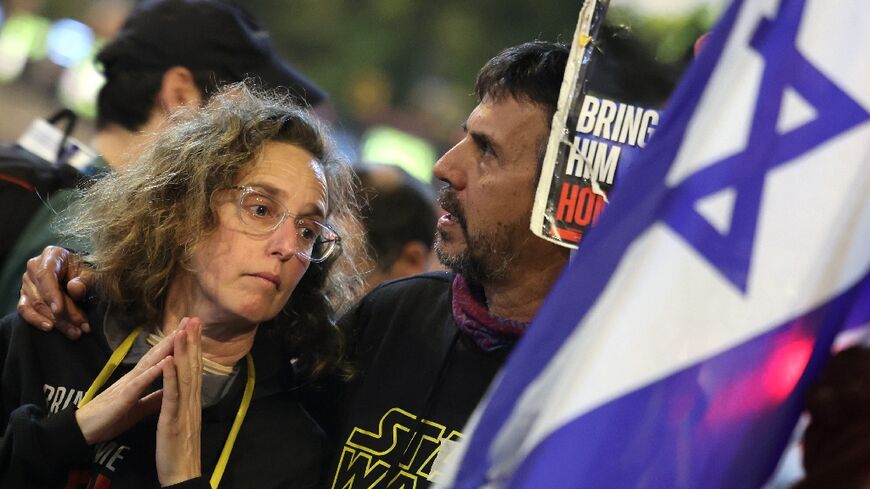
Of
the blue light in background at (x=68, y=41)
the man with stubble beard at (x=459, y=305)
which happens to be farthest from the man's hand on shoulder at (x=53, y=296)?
the blue light in background at (x=68, y=41)

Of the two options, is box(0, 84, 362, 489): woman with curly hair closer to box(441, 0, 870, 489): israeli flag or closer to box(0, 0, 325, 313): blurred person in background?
box(0, 0, 325, 313): blurred person in background

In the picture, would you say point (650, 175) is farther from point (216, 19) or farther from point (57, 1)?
point (57, 1)

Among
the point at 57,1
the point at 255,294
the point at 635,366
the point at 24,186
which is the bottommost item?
the point at 635,366

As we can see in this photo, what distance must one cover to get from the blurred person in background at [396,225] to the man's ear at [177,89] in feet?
2.87

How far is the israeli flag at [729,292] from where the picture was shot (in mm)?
1563

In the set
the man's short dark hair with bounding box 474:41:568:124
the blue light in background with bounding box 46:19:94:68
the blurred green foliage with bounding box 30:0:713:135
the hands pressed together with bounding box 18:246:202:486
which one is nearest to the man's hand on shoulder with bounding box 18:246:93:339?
the hands pressed together with bounding box 18:246:202:486

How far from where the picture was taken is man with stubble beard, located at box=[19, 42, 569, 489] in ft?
8.84

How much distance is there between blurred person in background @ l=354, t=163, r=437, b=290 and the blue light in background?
1053 centimetres

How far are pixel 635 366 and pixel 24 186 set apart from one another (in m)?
2.29

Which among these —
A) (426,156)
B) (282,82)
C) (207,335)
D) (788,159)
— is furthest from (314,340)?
(426,156)

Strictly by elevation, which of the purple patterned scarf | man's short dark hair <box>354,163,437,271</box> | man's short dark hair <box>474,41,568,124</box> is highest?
man's short dark hair <box>354,163,437,271</box>

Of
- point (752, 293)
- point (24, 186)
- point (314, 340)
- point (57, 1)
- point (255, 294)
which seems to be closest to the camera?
point (752, 293)

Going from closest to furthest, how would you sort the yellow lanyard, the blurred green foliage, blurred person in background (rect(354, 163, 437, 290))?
the yellow lanyard, blurred person in background (rect(354, 163, 437, 290)), the blurred green foliage

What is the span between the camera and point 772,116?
159 centimetres
